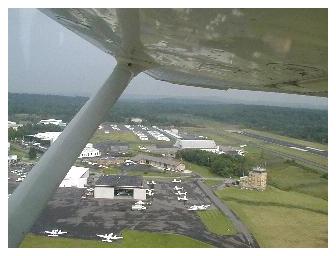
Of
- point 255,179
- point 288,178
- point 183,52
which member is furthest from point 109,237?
point 183,52

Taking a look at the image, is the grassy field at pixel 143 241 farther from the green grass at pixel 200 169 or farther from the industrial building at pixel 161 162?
the industrial building at pixel 161 162

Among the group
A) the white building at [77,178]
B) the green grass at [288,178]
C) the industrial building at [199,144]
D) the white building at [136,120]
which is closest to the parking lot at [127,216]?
the white building at [77,178]

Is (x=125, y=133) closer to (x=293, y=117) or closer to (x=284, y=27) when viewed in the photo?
(x=293, y=117)

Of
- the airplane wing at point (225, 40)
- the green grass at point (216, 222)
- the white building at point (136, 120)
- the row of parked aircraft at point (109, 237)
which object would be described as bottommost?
the green grass at point (216, 222)

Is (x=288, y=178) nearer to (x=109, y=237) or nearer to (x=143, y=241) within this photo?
(x=143, y=241)

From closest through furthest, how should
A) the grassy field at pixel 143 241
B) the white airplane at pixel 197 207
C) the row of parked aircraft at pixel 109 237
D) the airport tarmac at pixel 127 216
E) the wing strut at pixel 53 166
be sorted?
1. the wing strut at pixel 53 166
2. the grassy field at pixel 143 241
3. the row of parked aircraft at pixel 109 237
4. the airport tarmac at pixel 127 216
5. the white airplane at pixel 197 207

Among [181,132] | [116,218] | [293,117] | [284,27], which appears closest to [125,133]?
[181,132]

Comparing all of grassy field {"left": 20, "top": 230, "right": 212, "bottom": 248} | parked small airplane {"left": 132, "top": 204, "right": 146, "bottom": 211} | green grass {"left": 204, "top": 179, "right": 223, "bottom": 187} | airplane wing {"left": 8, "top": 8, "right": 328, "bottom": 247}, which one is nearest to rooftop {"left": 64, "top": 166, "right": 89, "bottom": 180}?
parked small airplane {"left": 132, "top": 204, "right": 146, "bottom": 211}
